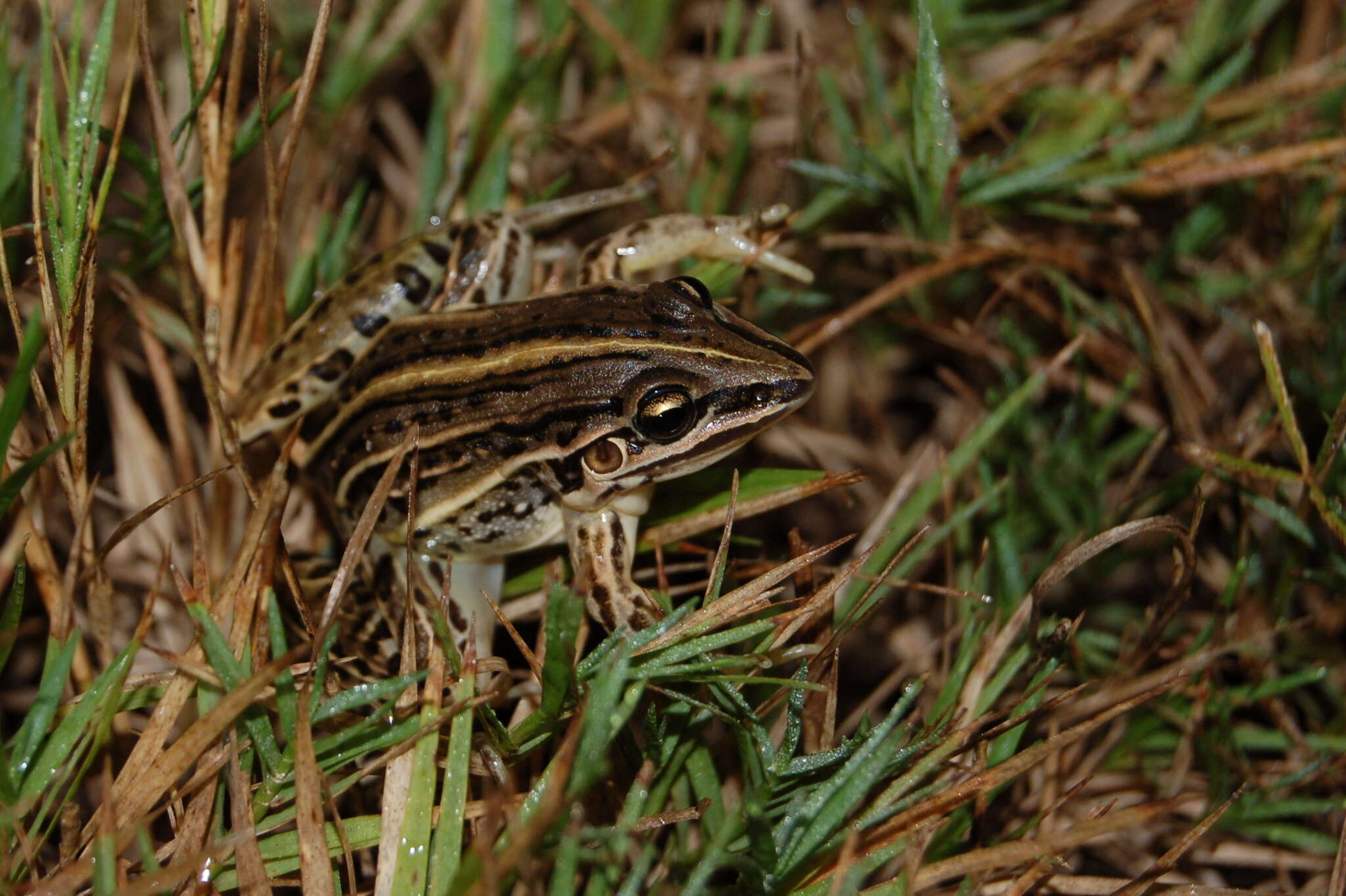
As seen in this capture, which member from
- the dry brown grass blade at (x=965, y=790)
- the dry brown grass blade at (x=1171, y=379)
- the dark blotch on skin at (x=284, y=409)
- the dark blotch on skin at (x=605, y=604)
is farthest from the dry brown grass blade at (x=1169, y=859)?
the dark blotch on skin at (x=284, y=409)

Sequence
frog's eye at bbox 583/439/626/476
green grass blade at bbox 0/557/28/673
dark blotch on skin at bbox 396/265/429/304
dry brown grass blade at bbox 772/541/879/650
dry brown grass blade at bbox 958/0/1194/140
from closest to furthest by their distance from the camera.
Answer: green grass blade at bbox 0/557/28/673 < dry brown grass blade at bbox 772/541/879/650 < frog's eye at bbox 583/439/626/476 < dark blotch on skin at bbox 396/265/429/304 < dry brown grass blade at bbox 958/0/1194/140

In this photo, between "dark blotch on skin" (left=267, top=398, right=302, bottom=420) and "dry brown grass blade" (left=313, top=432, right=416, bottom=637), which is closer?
"dry brown grass blade" (left=313, top=432, right=416, bottom=637)

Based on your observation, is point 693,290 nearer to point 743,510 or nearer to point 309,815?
point 743,510

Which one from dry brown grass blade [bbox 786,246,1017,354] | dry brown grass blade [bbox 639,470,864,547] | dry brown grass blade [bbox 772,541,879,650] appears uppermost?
dry brown grass blade [bbox 786,246,1017,354]

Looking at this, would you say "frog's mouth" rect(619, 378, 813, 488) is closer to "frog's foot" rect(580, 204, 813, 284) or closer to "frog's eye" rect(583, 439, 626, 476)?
"frog's eye" rect(583, 439, 626, 476)

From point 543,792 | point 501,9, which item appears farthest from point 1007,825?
point 501,9

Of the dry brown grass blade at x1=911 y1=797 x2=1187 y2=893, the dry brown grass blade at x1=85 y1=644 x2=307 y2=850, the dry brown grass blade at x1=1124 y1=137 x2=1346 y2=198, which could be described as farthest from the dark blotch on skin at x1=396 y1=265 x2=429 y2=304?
the dry brown grass blade at x1=1124 y1=137 x2=1346 y2=198

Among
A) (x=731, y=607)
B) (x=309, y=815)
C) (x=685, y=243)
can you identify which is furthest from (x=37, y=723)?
(x=685, y=243)
